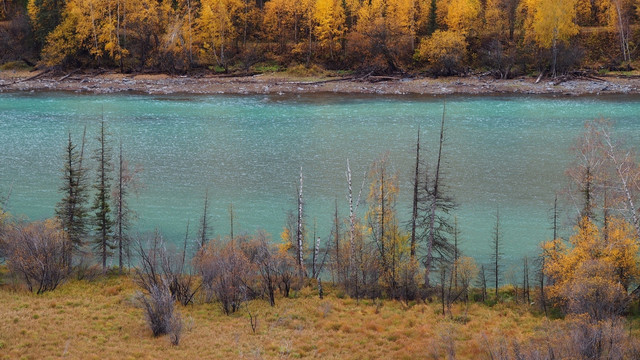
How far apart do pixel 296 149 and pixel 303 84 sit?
3424 centimetres

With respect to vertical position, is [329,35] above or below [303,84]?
above

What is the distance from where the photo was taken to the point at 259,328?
88.5ft

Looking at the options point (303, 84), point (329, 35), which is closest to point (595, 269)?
point (303, 84)

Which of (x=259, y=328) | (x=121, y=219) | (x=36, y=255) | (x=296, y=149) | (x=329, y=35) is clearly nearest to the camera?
(x=259, y=328)

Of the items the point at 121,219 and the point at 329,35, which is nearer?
the point at 121,219

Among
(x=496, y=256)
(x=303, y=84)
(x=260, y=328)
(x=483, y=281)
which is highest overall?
(x=303, y=84)

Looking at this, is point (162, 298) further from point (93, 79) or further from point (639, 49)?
point (639, 49)

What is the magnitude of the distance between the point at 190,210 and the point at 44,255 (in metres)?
12.2

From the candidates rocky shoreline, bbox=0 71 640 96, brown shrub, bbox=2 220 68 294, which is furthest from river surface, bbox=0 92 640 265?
brown shrub, bbox=2 220 68 294

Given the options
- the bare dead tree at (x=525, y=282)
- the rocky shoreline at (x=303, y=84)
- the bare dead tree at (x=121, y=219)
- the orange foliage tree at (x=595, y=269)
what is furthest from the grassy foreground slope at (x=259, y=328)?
the rocky shoreline at (x=303, y=84)

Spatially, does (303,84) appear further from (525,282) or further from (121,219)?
(525,282)

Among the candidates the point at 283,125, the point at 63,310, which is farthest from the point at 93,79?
the point at 63,310

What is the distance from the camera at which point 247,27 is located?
104938 mm

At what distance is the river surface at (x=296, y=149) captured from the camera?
40.3 metres
